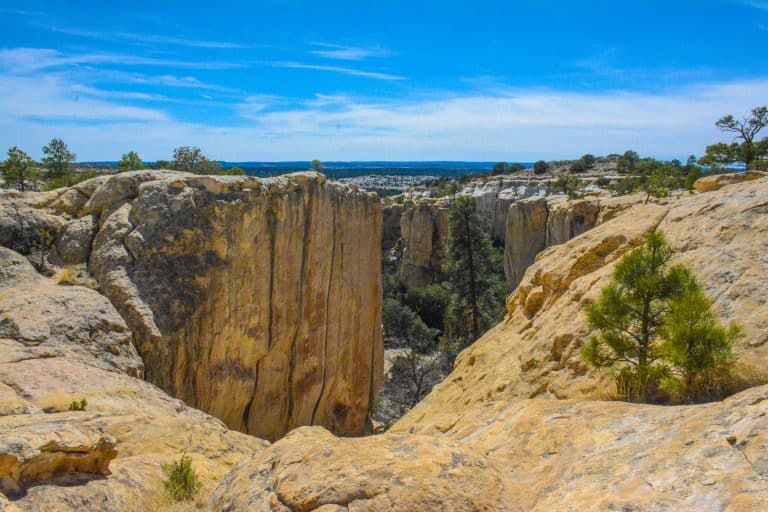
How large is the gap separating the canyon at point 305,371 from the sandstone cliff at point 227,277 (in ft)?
0.20

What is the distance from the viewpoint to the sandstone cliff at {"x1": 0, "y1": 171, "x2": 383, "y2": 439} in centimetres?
1472

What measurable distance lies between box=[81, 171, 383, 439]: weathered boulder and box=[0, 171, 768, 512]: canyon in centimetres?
6

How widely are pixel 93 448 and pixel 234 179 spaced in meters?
10.8

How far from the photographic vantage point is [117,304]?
1399 centimetres

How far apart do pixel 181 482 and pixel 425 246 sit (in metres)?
53.8

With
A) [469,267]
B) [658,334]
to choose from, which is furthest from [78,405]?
[469,267]

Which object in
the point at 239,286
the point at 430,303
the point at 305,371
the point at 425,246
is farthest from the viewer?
the point at 425,246

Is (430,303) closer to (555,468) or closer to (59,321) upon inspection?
(59,321)

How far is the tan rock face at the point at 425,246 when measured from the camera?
200 feet

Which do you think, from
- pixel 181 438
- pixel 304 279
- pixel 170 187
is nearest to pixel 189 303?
pixel 170 187

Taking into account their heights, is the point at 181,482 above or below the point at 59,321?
below

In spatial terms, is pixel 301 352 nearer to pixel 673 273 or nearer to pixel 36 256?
pixel 36 256

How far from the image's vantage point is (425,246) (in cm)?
6112

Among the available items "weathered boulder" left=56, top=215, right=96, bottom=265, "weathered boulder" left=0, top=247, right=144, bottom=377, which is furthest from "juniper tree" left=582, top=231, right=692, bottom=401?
"weathered boulder" left=56, top=215, right=96, bottom=265
